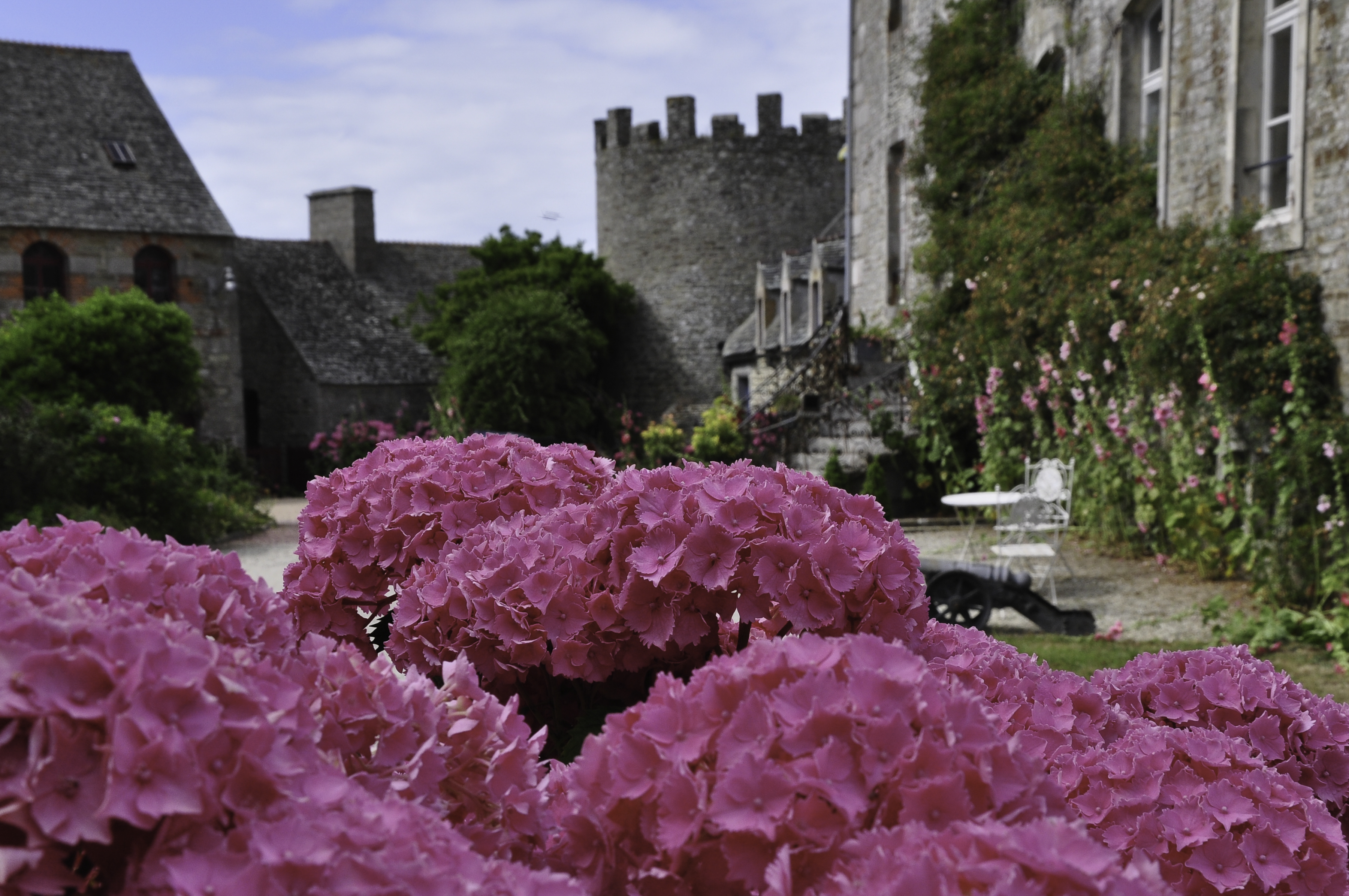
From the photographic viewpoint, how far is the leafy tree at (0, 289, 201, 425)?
19.4 m

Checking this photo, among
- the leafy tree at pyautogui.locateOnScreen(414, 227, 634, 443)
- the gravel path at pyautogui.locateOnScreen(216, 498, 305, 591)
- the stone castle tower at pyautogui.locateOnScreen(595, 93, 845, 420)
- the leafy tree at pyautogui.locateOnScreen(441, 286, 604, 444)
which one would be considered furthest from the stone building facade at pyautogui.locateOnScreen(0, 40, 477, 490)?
the gravel path at pyautogui.locateOnScreen(216, 498, 305, 591)

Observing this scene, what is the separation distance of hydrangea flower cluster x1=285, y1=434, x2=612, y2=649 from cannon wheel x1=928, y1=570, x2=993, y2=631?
17.1ft

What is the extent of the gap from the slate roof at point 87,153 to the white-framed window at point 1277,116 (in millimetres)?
20445

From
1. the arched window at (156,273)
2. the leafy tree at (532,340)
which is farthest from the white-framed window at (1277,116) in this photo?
the arched window at (156,273)

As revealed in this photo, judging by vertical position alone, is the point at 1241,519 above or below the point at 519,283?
below

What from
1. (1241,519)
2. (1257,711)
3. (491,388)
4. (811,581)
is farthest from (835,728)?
(491,388)

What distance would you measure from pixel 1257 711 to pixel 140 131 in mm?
26787

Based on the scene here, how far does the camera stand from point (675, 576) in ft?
6.31

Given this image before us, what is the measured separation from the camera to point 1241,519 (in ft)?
30.1

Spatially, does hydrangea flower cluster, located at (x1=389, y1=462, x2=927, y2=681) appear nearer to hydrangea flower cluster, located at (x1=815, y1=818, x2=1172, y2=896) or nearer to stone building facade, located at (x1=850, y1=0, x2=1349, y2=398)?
hydrangea flower cluster, located at (x1=815, y1=818, x2=1172, y2=896)

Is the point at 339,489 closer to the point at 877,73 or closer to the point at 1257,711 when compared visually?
the point at 1257,711

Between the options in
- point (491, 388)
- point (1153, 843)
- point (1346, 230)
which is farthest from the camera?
point (491, 388)

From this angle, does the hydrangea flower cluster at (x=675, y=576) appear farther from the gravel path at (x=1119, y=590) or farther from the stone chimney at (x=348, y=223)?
the stone chimney at (x=348, y=223)

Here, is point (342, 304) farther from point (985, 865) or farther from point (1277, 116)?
point (985, 865)
